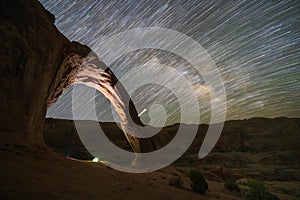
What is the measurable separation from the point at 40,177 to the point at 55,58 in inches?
254

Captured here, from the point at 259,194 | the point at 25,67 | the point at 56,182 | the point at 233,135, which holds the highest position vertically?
the point at 25,67

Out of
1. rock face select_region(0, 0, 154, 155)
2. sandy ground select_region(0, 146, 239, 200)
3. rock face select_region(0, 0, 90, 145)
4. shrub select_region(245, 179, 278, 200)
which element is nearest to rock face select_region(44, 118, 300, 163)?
rock face select_region(0, 0, 154, 155)

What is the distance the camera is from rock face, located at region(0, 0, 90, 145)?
621 cm

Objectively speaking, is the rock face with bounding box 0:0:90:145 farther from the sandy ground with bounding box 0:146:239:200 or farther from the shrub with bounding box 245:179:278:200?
the shrub with bounding box 245:179:278:200

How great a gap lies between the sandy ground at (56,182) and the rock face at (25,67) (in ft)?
3.35

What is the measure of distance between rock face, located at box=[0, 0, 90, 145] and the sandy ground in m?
1.02

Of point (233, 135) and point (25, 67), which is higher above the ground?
point (25, 67)

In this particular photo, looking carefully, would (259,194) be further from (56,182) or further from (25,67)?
(25,67)

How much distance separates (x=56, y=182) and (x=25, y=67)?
179 inches

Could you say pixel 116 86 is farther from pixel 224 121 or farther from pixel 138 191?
pixel 224 121

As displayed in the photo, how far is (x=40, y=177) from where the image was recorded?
4.14m

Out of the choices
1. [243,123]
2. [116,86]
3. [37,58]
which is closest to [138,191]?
[37,58]

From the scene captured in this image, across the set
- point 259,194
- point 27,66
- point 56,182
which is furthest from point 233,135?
point 56,182

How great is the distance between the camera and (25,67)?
7047 millimetres
